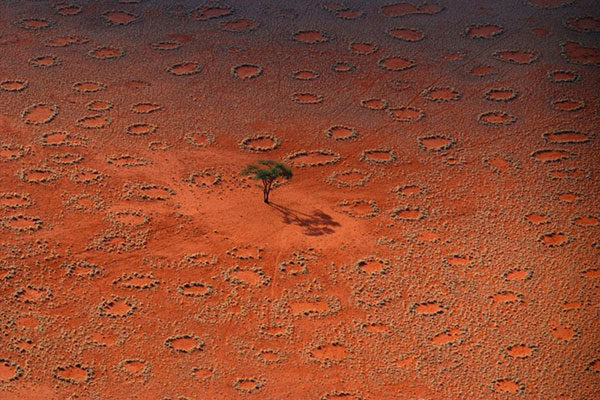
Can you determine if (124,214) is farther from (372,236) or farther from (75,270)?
(372,236)

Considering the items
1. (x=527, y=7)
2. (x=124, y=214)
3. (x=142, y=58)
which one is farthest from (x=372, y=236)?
(x=527, y=7)

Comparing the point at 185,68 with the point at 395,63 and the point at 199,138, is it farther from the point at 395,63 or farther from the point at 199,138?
the point at 395,63

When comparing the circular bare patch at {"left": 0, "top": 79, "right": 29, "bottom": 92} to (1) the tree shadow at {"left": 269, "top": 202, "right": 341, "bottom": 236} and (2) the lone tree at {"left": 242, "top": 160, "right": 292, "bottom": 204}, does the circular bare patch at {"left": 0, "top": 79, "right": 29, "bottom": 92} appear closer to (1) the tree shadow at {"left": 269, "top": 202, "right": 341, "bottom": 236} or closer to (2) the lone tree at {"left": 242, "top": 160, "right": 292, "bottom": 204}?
(2) the lone tree at {"left": 242, "top": 160, "right": 292, "bottom": 204}

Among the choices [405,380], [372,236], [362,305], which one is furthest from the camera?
[372,236]

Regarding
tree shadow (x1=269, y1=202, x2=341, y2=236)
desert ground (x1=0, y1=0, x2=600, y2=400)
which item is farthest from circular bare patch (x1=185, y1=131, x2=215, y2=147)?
tree shadow (x1=269, y1=202, x2=341, y2=236)

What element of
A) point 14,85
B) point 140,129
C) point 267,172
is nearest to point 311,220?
point 267,172

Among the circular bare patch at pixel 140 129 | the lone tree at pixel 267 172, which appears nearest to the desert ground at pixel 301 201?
the circular bare patch at pixel 140 129
